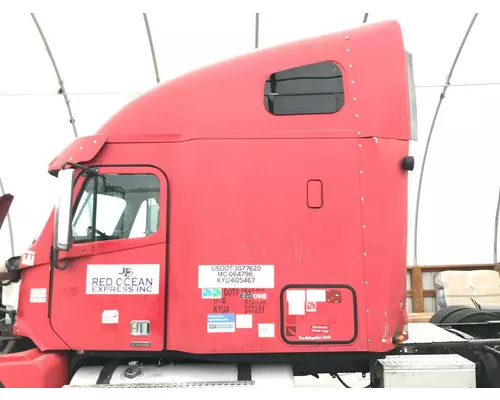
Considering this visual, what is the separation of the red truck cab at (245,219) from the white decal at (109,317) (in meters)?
0.01

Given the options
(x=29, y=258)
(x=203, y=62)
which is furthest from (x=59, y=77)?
(x=29, y=258)

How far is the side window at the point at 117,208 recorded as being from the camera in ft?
11.4

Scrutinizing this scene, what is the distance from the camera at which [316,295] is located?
331 centimetres

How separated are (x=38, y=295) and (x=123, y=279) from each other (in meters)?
0.69

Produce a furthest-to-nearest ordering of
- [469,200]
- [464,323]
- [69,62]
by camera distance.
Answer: [469,200] < [69,62] < [464,323]

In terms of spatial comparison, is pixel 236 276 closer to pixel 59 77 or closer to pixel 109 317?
pixel 109 317

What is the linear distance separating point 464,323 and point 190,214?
130 inches

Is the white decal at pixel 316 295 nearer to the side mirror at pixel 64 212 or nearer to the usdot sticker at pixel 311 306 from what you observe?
the usdot sticker at pixel 311 306

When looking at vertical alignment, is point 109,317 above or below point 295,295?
below

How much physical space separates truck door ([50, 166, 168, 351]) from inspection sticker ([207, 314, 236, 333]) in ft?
1.18

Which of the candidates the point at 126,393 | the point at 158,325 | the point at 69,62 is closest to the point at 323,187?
the point at 158,325

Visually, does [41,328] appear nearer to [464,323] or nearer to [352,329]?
[352,329]

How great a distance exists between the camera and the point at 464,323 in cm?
481

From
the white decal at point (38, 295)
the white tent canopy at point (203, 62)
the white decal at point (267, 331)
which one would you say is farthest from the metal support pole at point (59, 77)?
the white decal at point (267, 331)
